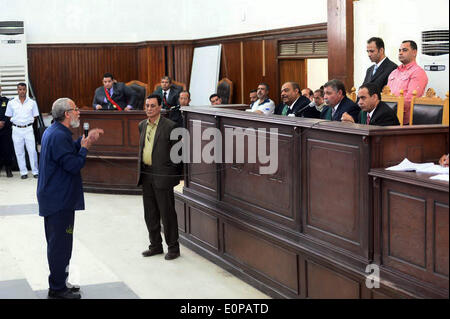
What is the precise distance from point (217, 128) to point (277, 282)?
1.60m

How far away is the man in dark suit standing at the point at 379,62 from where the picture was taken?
6355 millimetres

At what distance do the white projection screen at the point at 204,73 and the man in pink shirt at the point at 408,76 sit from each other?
6.17 meters

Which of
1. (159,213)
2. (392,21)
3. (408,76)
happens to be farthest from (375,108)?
(392,21)

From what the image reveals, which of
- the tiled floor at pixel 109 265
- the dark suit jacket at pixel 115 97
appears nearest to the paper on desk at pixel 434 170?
the tiled floor at pixel 109 265

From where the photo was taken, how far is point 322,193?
14.8 feet

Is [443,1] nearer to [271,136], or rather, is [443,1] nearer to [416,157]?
[271,136]

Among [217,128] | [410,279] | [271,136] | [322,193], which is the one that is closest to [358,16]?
[217,128]

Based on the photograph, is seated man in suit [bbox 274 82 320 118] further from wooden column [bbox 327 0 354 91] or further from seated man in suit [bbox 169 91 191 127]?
seated man in suit [bbox 169 91 191 127]

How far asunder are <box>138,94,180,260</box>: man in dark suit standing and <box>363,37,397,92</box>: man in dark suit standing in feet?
6.34

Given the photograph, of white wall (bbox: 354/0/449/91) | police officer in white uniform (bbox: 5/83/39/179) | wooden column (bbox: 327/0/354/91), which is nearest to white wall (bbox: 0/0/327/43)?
police officer in white uniform (bbox: 5/83/39/179)

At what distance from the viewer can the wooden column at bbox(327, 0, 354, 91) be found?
26.4 ft

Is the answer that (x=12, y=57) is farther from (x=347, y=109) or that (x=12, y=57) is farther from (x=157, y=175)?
(x=347, y=109)

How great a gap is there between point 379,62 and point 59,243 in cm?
337

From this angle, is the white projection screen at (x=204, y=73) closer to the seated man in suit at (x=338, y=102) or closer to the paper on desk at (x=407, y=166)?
the seated man in suit at (x=338, y=102)
